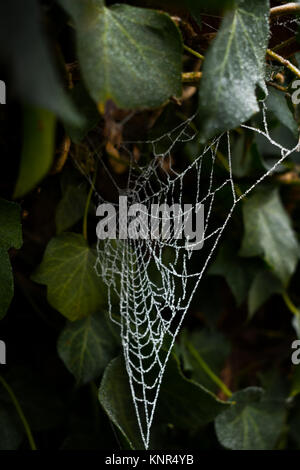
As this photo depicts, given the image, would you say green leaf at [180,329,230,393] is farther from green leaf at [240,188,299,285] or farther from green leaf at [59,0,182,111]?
green leaf at [59,0,182,111]

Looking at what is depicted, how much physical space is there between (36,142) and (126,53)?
0.16 m

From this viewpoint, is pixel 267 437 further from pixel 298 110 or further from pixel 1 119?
pixel 1 119

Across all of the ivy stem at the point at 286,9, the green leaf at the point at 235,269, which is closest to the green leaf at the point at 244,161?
the green leaf at the point at 235,269

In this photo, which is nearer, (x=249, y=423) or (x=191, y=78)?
(x=191, y=78)

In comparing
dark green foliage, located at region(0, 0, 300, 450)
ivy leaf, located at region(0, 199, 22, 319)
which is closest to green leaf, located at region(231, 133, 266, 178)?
dark green foliage, located at region(0, 0, 300, 450)

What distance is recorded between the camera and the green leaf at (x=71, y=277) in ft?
1.88

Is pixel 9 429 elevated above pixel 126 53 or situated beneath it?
situated beneath

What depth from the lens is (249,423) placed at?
0.71 metres

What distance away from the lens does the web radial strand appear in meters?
0.54

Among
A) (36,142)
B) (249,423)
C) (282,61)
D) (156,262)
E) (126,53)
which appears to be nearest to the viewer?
(36,142)

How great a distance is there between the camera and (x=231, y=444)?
2.22 feet

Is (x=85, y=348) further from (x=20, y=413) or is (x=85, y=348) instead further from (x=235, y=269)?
(x=235, y=269)

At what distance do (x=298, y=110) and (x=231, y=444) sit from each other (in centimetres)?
50

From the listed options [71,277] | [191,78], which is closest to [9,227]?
[71,277]
